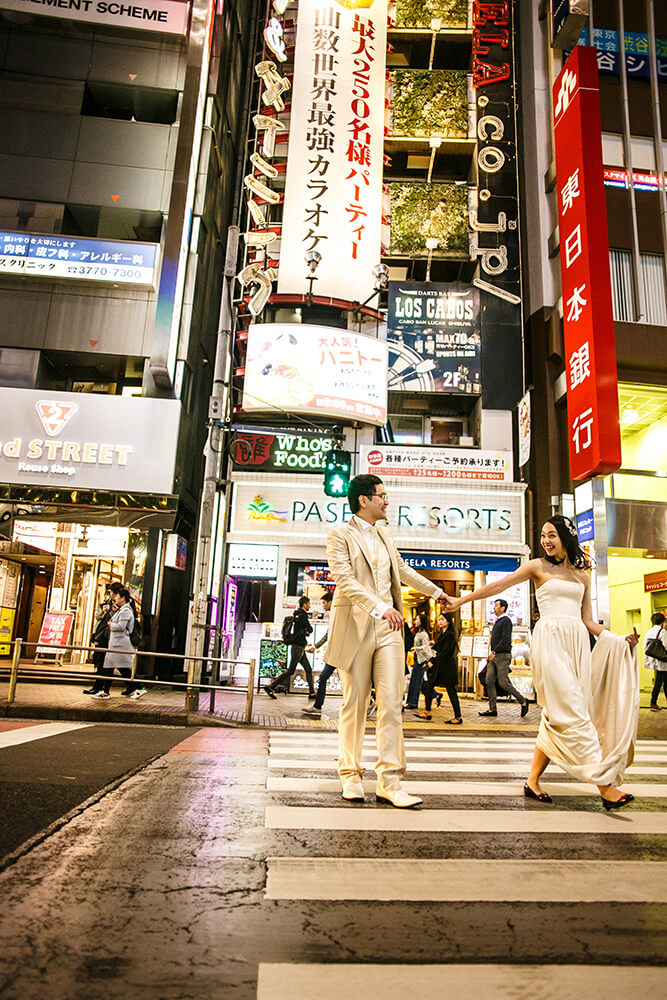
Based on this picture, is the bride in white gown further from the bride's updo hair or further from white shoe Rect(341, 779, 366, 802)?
white shoe Rect(341, 779, 366, 802)

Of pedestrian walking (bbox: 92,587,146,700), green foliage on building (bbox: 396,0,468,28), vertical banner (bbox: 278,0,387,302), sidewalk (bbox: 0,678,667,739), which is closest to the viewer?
sidewalk (bbox: 0,678,667,739)

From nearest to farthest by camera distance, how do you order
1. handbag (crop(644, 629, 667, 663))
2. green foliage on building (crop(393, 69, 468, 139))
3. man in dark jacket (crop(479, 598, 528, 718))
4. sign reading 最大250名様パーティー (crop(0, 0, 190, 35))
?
man in dark jacket (crop(479, 598, 528, 718)) < handbag (crop(644, 629, 667, 663)) < sign reading 最大250名様パーティー (crop(0, 0, 190, 35)) < green foliage on building (crop(393, 69, 468, 139))

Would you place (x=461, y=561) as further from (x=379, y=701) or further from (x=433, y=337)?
(x=379, y=701)

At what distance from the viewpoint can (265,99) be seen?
18.4 m

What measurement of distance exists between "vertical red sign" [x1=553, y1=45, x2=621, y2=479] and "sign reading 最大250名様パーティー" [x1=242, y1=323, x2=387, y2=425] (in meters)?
5.50

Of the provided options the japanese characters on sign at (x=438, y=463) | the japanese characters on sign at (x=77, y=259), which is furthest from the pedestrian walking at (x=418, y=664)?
the japanese characters on sign at (x=77, y=259)

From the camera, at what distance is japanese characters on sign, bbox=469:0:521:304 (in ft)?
65.9

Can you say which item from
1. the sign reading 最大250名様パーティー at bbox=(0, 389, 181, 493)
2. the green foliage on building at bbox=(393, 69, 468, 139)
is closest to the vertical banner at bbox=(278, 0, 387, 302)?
the green foliage on building at bbox=(393, 69, 468, 139)

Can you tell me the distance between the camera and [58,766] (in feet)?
14.4

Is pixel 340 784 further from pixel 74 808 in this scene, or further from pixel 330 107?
pixel 330 107

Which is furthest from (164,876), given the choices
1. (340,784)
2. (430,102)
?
(430,102)

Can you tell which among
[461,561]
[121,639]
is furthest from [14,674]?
[461,561]

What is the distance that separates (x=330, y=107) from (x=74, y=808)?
2027 cm

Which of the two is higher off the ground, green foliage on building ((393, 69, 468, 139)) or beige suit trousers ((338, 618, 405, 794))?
green foliage on building ((393, 69, 468, 139))
